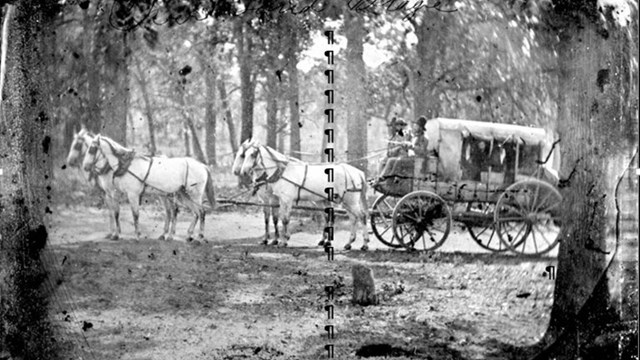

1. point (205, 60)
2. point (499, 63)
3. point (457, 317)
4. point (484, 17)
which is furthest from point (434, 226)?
point (205, 60)

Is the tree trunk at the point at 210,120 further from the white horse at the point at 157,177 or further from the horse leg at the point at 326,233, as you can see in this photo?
the horse leg at the point at 326,233

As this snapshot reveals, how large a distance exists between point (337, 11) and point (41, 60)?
215 centimetres

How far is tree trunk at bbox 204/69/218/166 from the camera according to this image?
3789 mm

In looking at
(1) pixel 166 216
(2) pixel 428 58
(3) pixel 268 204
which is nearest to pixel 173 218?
(1) pixel 166 216

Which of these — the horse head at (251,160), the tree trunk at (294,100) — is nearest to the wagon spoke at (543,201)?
the tree trunk at (294,100)

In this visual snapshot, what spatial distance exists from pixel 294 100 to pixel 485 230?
1650 mm

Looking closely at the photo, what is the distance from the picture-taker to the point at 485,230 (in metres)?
4.07

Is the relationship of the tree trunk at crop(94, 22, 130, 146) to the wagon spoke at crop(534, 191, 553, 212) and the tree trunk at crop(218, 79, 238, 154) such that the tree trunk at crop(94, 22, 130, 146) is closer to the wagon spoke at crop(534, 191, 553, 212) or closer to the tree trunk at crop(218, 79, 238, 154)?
the tree trunk at crop(218, 79, 238, 154)

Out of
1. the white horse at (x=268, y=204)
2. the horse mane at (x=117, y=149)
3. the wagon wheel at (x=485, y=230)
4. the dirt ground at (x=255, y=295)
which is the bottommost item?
the dirt ground at (x=255, y=295)

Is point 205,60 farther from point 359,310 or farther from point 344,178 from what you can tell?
point 359,310

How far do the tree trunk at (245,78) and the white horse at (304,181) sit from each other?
0.11 m

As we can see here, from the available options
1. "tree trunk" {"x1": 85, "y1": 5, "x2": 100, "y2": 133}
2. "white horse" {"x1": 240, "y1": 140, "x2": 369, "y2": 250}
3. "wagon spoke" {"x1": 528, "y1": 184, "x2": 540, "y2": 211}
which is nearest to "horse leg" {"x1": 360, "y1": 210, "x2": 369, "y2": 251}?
"white horse" {"x1": 240, "y1": 140, "x2": 369, "y2": 250}

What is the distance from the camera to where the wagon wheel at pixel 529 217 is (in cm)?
404

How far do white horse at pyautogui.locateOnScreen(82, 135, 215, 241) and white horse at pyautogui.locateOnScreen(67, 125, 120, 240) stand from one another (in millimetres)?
36
